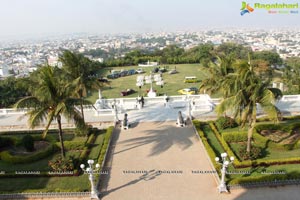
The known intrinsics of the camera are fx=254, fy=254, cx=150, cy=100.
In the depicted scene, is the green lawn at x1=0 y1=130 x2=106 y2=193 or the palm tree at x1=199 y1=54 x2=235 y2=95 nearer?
the green lawn at x1=0 y1=130 x2=106 y2=193

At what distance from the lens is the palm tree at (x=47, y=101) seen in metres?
13.3

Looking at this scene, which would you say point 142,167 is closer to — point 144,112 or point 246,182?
point 246,182

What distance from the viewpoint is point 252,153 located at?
15164 mm

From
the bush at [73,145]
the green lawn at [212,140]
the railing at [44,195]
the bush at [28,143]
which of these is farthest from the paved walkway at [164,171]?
the bush at [28,143]

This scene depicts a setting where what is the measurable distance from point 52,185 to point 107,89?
25.1 metres

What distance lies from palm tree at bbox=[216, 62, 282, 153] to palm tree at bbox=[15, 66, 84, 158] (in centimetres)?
813

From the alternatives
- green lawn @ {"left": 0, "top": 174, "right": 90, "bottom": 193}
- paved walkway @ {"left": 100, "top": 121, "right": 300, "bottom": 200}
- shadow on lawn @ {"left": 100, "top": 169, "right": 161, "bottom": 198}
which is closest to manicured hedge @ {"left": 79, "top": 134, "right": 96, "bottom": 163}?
paved walkway @ {"left": 100, "top": 121, "right": 300, "bottom": 200}

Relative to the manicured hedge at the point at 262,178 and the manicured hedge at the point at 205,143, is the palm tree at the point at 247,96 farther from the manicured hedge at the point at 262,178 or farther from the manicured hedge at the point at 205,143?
the manicured hedge at the point at 262,178

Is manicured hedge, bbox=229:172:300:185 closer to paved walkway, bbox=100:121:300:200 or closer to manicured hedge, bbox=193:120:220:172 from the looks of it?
paved walkway, bbox=100:121:300:200

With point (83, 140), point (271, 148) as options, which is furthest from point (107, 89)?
point (271, 148)

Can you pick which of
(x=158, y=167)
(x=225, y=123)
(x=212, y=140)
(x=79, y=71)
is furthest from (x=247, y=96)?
(x=79, y=71)

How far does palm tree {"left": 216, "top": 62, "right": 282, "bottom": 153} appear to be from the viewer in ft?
44.7

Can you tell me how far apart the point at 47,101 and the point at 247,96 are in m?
10.9

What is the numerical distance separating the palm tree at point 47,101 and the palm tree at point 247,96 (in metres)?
8.13
